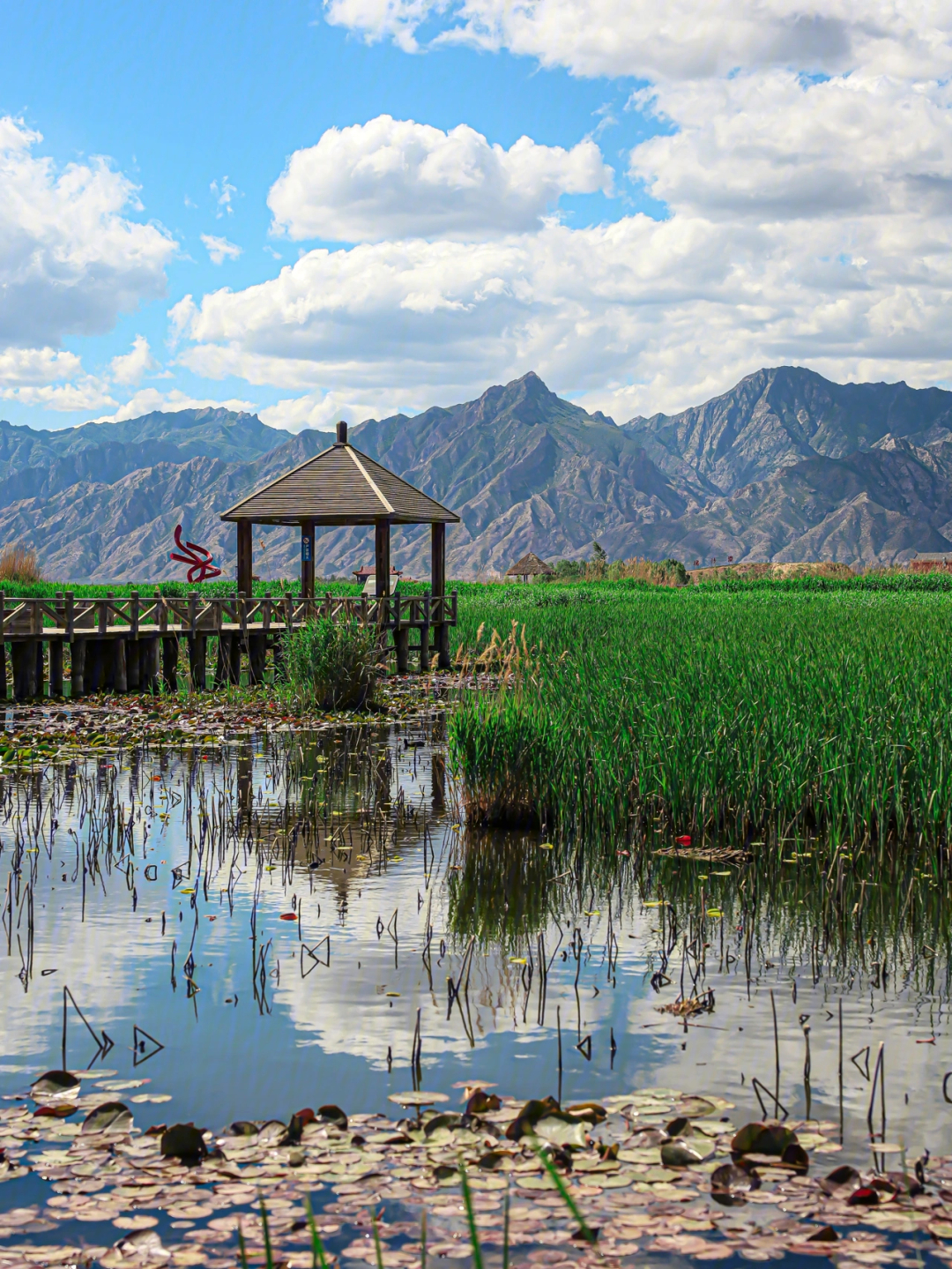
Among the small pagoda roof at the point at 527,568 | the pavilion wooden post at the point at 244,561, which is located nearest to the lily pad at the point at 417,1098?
the pavilion wooden post at the point at 244,561

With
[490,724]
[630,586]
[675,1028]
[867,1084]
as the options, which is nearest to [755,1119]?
[867,1084]

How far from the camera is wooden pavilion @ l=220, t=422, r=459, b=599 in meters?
27.7

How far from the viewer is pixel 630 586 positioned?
5875cm

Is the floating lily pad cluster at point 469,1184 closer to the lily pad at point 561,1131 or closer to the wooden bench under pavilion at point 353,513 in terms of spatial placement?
the lily pad at point 561,1131

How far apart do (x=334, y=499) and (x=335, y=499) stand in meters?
0.02

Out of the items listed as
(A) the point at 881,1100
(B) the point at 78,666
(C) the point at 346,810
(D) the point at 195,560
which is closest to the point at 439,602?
(D) the point at 195,560

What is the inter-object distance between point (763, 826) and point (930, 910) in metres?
2.18

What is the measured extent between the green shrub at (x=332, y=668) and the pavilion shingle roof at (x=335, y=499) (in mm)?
7364

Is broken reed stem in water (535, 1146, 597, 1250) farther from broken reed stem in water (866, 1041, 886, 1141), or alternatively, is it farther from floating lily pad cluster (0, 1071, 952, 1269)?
broken reed stem in water (866, 1041, 886, 1141)

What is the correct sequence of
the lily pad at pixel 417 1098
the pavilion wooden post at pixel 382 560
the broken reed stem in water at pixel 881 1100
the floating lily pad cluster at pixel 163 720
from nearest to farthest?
the broken reed stem in water at pixel 881 1100 → the lily pad at pixel 417 1098 → the floating lily pad cluster at pixel 163 720 → the pavilion wooden post at pixel 382 560

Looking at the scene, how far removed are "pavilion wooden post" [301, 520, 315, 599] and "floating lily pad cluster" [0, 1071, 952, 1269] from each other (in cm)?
2412

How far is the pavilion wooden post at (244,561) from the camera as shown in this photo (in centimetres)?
2812

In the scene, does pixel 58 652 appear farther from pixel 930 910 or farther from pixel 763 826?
pixel 930 910

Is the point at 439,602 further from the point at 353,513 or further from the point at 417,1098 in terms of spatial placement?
the point at 417,1098
